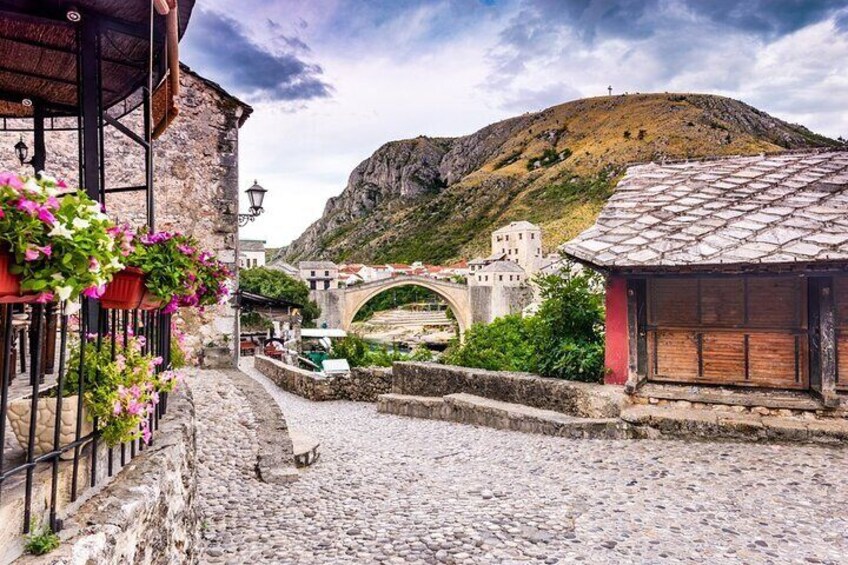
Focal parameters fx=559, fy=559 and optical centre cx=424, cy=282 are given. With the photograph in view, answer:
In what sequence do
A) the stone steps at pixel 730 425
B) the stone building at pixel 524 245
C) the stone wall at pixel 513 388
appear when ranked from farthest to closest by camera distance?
the stone building at pixel 524 245 → the stone wall at pixel 513 388 → the stone steps at pixel 730 425

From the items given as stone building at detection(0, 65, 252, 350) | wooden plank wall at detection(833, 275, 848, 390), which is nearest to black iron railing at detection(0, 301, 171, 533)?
wooden plank wall at detection(833, 275, 848, 390)

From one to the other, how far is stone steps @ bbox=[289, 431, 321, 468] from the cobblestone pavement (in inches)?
7.4

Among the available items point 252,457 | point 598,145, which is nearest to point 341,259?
point 598,145

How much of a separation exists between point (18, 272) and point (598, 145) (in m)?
124

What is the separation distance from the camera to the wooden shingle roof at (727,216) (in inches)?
270

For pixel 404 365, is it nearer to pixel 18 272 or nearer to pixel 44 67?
pixel 44 67

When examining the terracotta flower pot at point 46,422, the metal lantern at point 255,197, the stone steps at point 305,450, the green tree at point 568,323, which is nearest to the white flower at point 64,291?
the terracotta flower pot at point 46,422

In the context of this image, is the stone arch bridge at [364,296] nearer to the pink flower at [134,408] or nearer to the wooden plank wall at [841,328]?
the wooden plank wall at [841,328]

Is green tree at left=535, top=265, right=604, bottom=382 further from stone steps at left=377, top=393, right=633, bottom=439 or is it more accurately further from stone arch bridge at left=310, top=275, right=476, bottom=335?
stone arch bridge at left=310, top=275, right=476, bottom=335

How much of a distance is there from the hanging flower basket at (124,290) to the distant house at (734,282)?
5875 millimetres

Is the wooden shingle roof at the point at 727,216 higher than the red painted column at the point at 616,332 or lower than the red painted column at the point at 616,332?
higher

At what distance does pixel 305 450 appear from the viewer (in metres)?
7.00

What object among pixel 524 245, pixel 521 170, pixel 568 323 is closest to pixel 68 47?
pixel 568 323

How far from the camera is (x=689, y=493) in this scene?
5.32m
